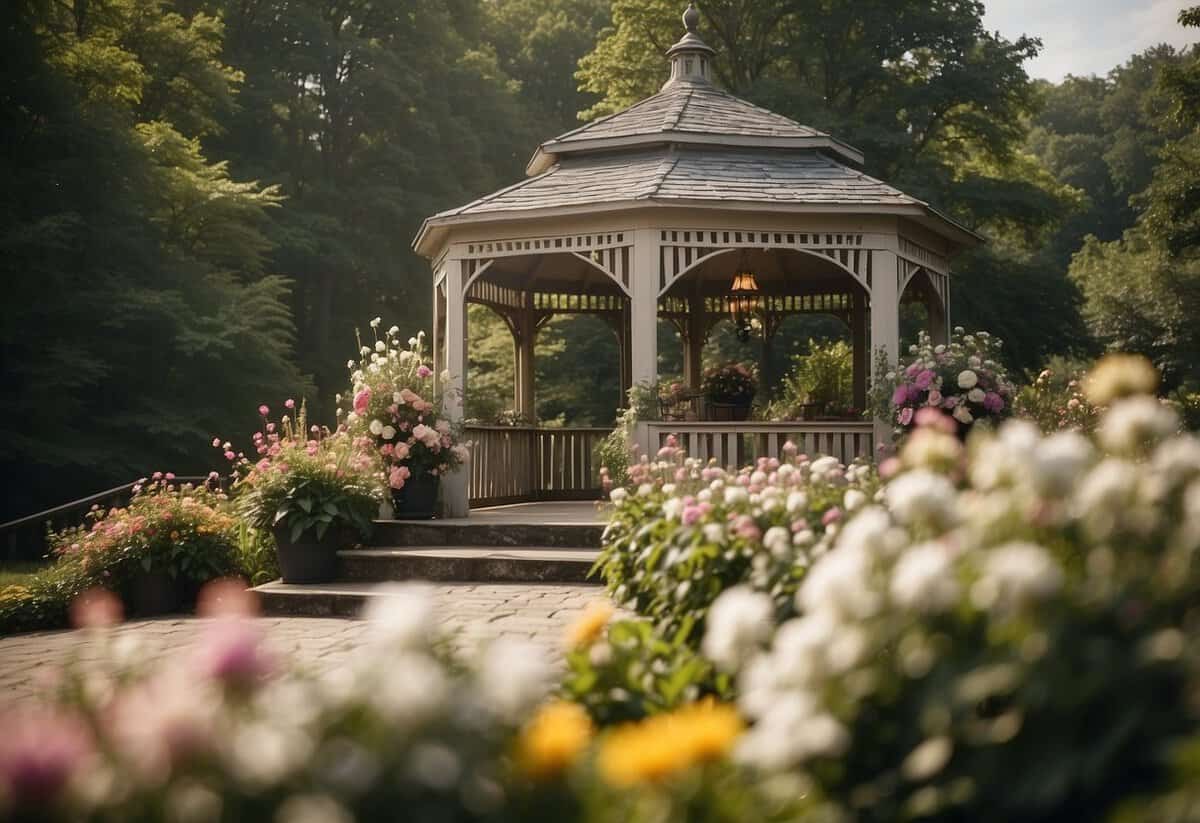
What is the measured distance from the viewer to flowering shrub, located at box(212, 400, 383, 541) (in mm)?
8414

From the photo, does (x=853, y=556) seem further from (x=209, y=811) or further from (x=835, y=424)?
(x=835, y=424)

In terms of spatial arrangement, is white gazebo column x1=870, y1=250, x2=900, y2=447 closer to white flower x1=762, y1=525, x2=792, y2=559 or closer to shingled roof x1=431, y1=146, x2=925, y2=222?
shingled roof x1=431, y1=146, x2=925, y2=222

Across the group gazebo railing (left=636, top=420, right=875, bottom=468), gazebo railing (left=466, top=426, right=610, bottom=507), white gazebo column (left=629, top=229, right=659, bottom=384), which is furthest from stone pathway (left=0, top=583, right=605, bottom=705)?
gazebo railing (left=466, top=426, right=610, bottom=507)

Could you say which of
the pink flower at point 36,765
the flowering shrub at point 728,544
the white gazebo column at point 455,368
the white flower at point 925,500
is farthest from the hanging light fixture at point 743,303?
the pink flower at point 36,765

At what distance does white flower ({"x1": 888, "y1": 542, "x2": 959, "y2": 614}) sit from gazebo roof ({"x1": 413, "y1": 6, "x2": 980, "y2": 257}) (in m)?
7.87

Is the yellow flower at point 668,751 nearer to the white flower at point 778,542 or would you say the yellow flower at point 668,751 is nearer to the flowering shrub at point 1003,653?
the flowering shrub at point 1003,653

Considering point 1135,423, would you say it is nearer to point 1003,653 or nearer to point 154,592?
point 1003,653

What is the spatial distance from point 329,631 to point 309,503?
164cm

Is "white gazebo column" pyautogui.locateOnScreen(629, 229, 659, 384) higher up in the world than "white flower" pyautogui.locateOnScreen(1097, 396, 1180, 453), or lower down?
higher up

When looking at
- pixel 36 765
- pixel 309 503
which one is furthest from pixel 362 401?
pixel 36 765

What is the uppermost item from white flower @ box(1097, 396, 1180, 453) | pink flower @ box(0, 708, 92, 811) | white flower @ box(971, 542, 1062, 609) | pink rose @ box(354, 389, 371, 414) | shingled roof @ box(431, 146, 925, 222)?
shingled roof @ box(431, 146, 925, 222)

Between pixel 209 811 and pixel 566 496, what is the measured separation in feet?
40.2

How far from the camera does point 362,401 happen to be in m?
Result: 9.77

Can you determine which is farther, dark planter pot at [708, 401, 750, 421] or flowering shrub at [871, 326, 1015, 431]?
dark planter pot at [708, 401, 750, 421]
